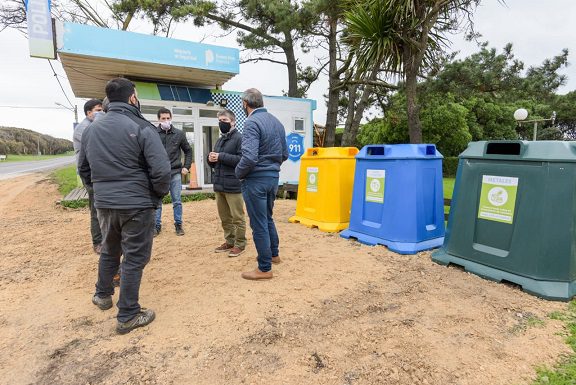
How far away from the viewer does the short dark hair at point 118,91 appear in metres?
2.43

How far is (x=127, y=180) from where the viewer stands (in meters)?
2.37

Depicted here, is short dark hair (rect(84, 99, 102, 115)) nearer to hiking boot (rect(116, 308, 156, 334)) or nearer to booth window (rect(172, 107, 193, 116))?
hiking boot (rect(116, 308, 156, 334))

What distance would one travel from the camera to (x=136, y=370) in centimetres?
206

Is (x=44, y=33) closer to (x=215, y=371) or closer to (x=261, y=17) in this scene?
(x=261, y=17)

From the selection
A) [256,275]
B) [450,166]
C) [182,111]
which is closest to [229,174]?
[256,275]

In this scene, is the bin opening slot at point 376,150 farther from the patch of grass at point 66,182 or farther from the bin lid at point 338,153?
the patch of grass at point 66,182

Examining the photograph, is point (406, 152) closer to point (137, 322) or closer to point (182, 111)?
point (137, 322)

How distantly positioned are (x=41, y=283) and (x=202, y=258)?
1614 millimetres

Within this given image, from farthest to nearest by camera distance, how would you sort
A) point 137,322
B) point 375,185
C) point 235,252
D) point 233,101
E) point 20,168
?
point 20,168, point 233,101, point 375,185, point 235,252, point 137,322

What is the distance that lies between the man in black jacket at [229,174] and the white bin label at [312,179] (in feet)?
6.18

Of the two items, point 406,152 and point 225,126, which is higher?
point 225,126

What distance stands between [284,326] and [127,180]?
5.08ft

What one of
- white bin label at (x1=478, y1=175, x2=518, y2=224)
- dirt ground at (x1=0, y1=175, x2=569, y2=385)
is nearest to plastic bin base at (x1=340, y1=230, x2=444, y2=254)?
dirt ground at (x1=0, y1=175, x2=569, y2=385)

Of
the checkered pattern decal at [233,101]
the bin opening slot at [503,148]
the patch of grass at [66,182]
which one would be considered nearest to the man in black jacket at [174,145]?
the bin opening slot at [503,148]
